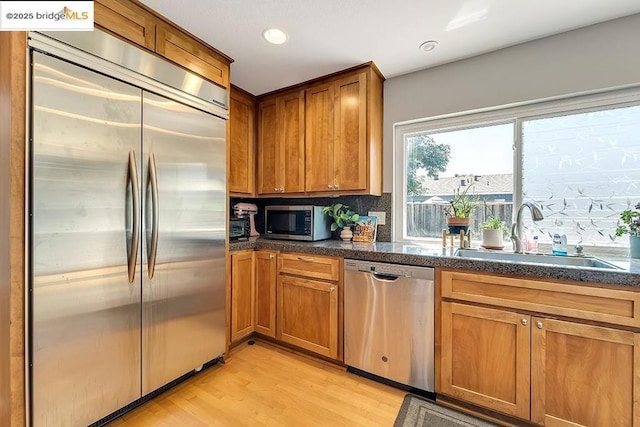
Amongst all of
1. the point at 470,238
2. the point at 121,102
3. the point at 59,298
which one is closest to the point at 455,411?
the point at 470,238

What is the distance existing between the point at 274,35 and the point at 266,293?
6.60ft

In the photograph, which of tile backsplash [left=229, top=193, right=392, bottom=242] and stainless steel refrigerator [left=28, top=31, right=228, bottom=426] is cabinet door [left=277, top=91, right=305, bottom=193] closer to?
tile backsplash [left=229, top=193, right=392, bottom=242]

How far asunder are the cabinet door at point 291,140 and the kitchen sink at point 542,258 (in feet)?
4.95

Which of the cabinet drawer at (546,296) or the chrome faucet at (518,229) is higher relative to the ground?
the chrome faucet at (518,229)

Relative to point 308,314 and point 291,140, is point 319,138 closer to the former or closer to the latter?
point 291,140

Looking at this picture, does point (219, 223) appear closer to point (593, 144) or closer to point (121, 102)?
point (121, 102)

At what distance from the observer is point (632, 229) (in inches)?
65.1

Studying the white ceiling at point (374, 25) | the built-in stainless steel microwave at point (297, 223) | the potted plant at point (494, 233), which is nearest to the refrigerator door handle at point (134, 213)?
the white ceiling at point (374, 25)

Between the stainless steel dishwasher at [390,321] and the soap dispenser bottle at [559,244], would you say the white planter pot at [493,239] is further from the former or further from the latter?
the stainless steel dishwasher at [390,321]

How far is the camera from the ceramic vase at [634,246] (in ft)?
5.32

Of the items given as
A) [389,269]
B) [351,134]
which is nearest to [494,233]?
[389,269]

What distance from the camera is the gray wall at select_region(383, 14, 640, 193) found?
1.71m

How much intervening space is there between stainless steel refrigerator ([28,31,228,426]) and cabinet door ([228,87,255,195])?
1.85 ft

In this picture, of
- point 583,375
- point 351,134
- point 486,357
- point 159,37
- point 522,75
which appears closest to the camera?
point 583,375
